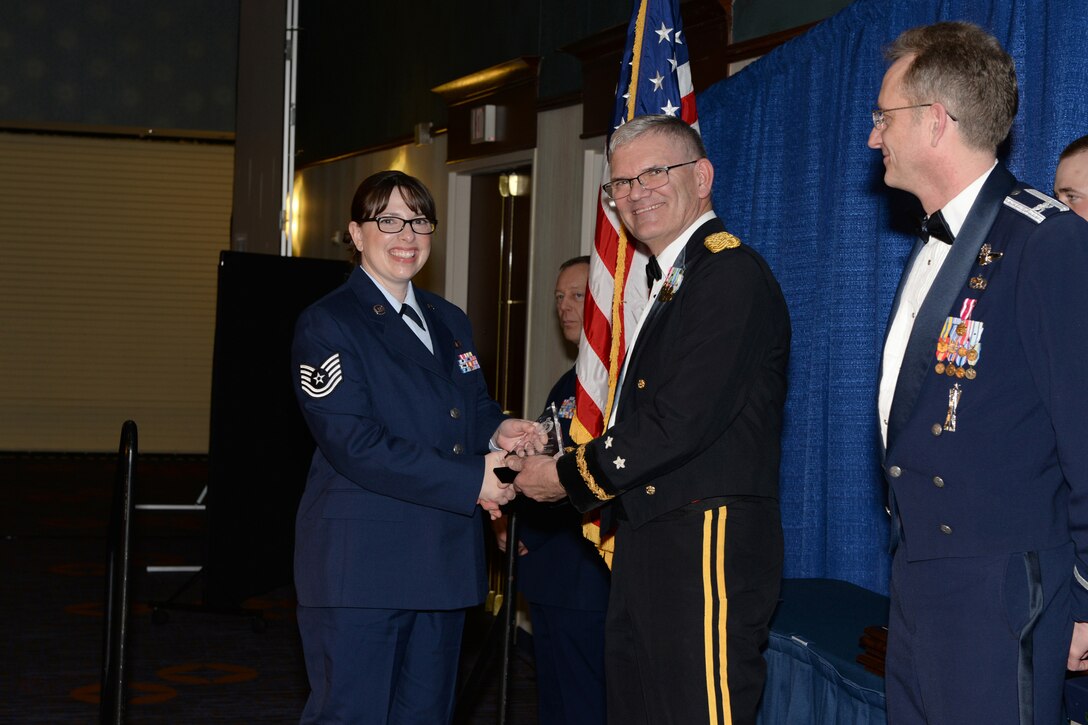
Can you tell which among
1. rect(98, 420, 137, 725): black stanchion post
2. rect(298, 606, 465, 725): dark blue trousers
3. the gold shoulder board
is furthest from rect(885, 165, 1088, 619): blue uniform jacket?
rect(98, 420, 137, 725): black stanchion post

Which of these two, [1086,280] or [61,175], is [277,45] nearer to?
[1086,280]

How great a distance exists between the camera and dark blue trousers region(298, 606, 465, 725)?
Result: 2.50 meters

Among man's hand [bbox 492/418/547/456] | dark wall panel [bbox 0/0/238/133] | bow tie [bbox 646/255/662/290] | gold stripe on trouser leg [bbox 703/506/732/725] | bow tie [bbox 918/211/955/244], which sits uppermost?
dark wall panel [bbox 0/0/238/133]

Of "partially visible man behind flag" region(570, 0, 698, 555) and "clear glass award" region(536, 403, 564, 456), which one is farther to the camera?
"partially visible man behind flag" region(570, 0, 698, 555)

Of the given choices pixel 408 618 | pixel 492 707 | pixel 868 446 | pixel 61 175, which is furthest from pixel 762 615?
pixel 61 175

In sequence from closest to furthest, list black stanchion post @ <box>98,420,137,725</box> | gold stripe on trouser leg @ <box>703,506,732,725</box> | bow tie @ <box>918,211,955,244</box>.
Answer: bow tie @ <box>918,211,955,244</box>
gold stripe on trouser leg @ <box>703,506,732,725</box>
black stanchion post @ <box>98,420,137,725</box>

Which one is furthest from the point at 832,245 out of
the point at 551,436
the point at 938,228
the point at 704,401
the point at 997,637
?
the point at 997,637

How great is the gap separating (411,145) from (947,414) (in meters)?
5.97

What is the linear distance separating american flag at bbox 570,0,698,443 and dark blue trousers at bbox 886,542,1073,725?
139 cm

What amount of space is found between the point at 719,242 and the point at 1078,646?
0.95 meters

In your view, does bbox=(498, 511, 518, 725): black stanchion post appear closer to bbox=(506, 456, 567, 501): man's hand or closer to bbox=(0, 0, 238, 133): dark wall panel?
bbox=(506, 456, 567, 501): man's hand

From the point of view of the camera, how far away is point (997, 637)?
5.81 feet

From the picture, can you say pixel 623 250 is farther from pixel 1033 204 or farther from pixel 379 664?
pixel 1033 204

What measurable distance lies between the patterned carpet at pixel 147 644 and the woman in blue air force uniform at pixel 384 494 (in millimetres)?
589
